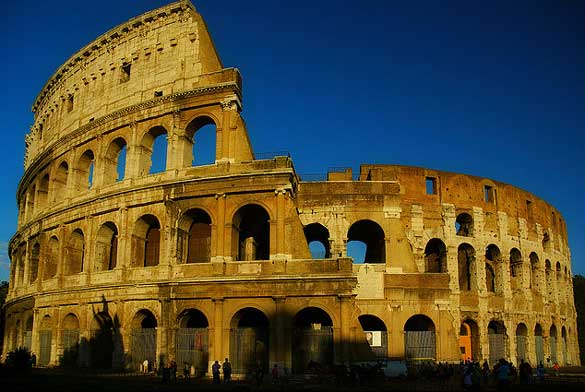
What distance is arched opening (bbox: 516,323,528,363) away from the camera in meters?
30.7

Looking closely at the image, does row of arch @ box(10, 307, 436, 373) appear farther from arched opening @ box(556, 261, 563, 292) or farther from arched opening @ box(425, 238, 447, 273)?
arched opening @ box(556, 261, 563, 292)

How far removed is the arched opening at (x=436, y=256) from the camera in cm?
2925

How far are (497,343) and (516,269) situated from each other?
18.2ft

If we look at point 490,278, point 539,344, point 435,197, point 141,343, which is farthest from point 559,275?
A: point 141,343

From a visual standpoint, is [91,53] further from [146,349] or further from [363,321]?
[363,321]

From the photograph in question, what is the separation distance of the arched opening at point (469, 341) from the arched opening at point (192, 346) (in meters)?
14.5

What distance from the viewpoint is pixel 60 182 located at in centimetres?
2959

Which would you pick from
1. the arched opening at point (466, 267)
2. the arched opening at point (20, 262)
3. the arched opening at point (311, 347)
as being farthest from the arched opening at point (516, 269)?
the arched opening at point (20, 262)

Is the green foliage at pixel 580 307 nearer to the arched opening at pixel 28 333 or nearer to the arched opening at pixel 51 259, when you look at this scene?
the arched opening at pixel 51 259

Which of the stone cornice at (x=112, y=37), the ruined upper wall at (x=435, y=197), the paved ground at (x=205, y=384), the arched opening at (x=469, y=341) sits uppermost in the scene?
the stone cornice at (x=112, y=37)

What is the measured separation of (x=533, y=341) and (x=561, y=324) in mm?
5721

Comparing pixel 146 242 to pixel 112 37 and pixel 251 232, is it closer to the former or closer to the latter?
pixel 251 232

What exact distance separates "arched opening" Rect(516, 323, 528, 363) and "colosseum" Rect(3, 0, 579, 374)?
4.9 inches

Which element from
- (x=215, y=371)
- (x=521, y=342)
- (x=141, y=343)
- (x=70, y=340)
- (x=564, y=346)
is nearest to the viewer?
(x=215, y=371)
